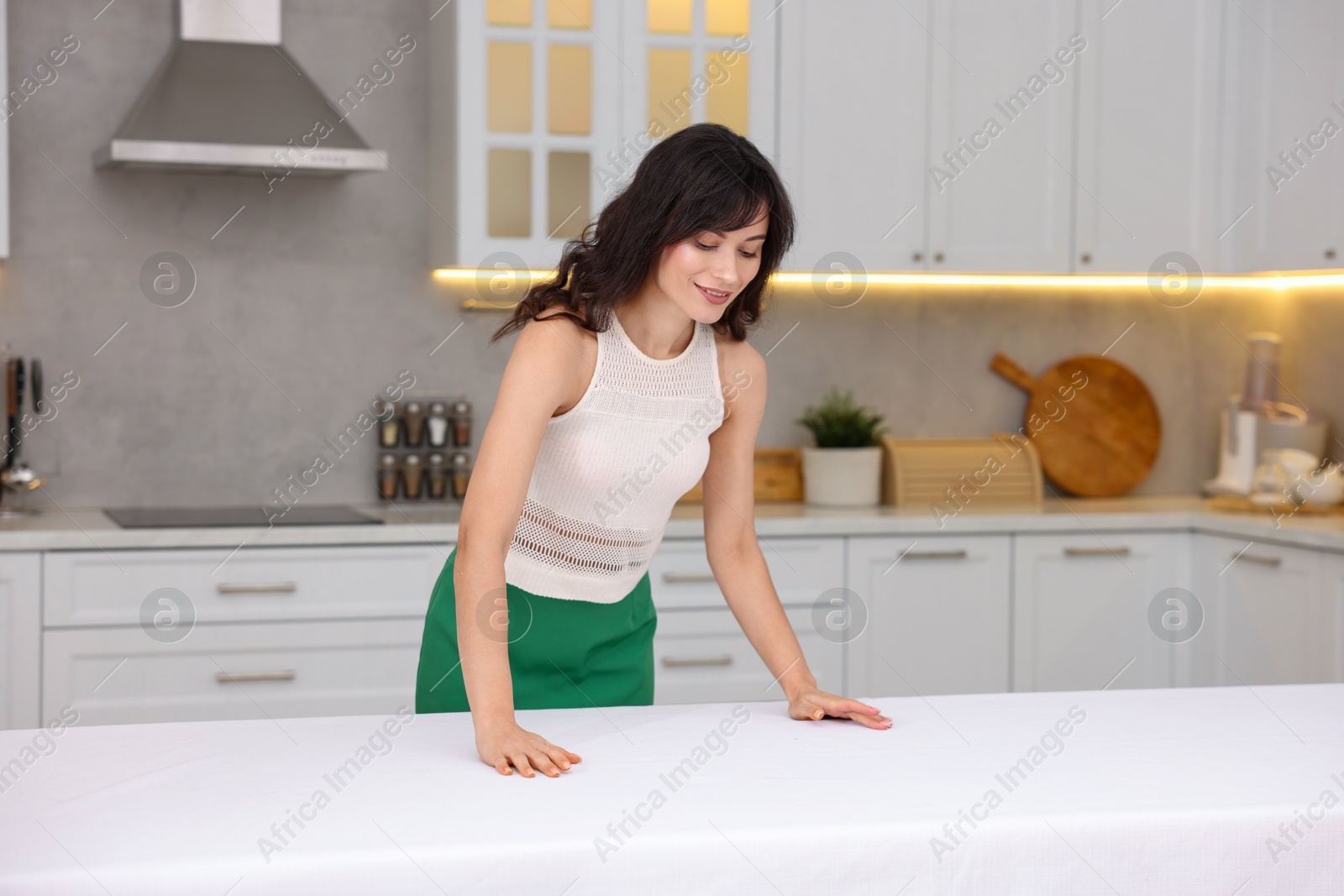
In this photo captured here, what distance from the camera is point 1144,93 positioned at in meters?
3.07

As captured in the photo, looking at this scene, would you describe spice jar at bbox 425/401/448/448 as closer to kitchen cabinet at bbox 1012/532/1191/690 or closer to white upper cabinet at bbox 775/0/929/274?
white upper cabinet at bbox 775/0/929/274

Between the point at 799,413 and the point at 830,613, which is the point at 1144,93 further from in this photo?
the point at 830,613

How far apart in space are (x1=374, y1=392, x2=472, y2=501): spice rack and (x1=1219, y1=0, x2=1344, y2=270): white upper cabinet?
1.97 m

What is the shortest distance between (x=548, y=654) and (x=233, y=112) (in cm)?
170

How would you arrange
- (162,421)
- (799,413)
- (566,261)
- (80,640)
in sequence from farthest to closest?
(799,413)
(162,421)
(80,640)
(566,261)

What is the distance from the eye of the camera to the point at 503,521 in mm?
1238

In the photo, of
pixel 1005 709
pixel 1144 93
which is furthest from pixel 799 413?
pixel 1005 709

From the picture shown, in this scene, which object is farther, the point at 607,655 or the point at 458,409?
the point at 458,409

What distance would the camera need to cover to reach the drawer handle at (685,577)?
2.69m

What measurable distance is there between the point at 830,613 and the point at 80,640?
156 centimetres

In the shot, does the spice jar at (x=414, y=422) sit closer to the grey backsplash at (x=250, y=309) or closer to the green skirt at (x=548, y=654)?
the grey backsplash at (x=250, y=309)

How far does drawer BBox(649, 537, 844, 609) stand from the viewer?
2691 mm

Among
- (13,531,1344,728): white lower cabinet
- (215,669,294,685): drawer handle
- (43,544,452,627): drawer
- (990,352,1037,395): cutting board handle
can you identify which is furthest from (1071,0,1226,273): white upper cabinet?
(215,669,294,685): drawer handle

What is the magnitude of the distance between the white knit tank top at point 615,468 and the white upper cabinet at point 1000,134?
168 centimetres
